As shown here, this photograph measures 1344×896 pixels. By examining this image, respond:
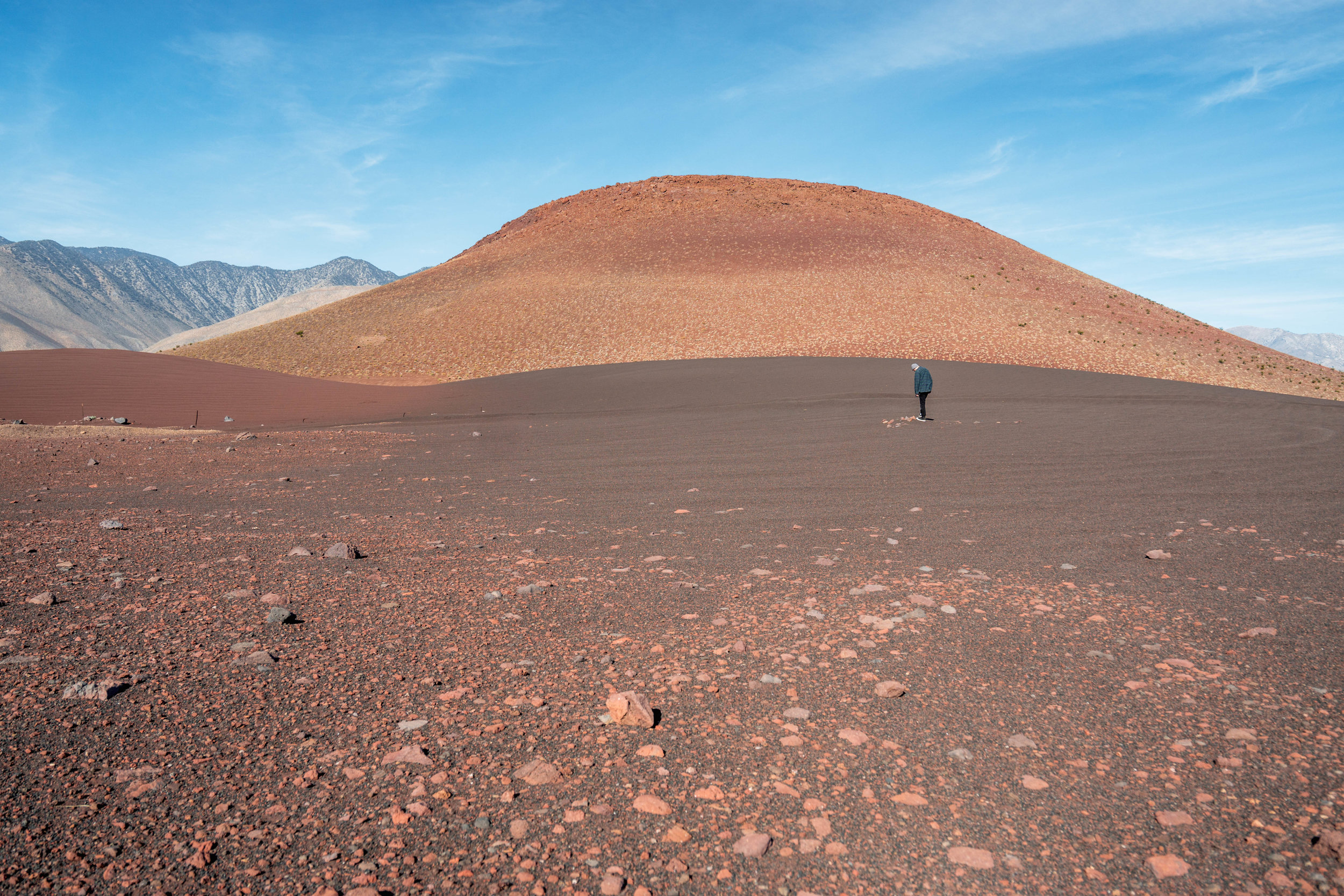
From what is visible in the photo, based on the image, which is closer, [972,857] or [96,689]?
[972,857]

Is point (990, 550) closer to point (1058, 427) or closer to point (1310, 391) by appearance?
point (1058, 427)

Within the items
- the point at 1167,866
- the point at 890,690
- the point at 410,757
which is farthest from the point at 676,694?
the point at 1167,866

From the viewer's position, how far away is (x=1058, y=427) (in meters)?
18.0

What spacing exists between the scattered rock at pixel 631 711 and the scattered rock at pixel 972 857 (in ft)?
5.01

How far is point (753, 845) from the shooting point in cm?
279

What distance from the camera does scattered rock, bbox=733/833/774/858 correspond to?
275 cm

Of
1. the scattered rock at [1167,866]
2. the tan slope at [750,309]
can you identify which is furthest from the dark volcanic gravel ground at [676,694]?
the tan slope at [750,309]

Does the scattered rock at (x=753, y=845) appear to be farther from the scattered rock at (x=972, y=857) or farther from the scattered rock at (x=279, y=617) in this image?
the scattered rock at (x=279, y=617)

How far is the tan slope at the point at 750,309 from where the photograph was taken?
3934 centimetres

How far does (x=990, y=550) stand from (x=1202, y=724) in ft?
11.5

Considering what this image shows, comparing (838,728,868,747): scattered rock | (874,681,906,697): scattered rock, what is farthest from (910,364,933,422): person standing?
(838,728,868,747): scattered rock

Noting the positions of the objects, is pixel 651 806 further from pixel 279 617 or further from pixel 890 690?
pixel 279 617

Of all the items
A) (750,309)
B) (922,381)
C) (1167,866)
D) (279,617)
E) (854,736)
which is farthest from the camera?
(750,309)

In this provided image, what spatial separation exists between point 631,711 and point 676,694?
1.29 ft
